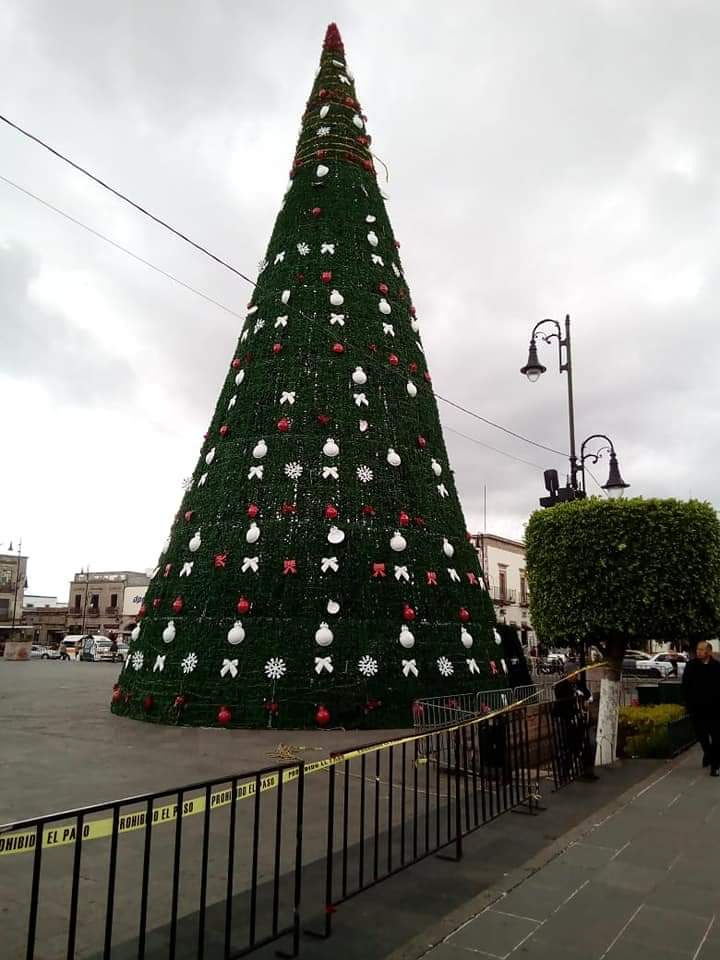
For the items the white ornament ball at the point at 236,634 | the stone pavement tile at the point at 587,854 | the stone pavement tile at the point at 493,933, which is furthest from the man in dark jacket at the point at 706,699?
the white ornament ball at the point at 236,634

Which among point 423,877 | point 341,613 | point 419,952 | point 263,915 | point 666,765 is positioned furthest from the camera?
point 341,613

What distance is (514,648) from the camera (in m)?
15.4

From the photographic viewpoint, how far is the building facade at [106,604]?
6906 cm

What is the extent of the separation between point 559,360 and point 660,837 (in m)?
11.9

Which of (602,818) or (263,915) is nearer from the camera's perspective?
(263,915)

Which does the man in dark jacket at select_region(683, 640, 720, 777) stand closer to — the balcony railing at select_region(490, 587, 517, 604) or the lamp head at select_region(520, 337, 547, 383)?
the lamp head at select_region(520, 337, 547, 383)

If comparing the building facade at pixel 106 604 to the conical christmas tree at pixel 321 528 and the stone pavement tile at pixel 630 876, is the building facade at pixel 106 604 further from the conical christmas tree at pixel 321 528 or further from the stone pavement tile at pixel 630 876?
the stone pavement tile at pixel 630 876

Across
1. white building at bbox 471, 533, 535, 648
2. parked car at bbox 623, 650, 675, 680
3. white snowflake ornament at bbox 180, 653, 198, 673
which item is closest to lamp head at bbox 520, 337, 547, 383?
white snowflake ornament at bbox 180, 653, 198, 673

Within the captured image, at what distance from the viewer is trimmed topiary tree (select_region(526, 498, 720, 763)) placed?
8.73 m

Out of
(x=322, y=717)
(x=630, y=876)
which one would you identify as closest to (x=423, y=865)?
(x=630, y=876)

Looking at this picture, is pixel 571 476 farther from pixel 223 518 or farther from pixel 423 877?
pixel 423 877

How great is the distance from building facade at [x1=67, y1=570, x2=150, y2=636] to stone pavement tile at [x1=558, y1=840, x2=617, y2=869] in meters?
66.9

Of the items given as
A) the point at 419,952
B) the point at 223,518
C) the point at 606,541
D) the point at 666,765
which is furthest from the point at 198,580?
the point at 419,952

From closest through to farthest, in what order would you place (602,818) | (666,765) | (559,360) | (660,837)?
(660,837)
(602,818)
(666,765)
(559,360)
